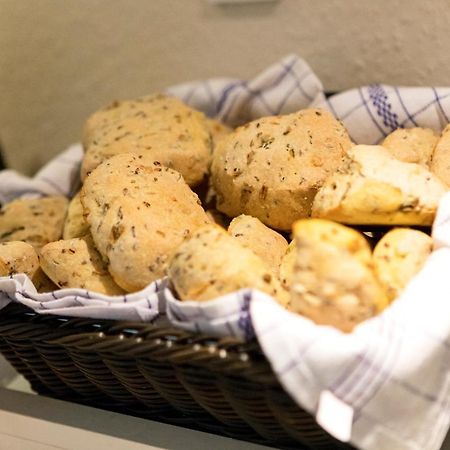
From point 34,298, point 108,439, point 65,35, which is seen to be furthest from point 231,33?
point 108,439

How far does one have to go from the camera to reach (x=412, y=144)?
33.1 inches

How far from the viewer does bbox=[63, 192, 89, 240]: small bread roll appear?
0.90 metres

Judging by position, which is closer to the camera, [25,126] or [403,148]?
[403,148]

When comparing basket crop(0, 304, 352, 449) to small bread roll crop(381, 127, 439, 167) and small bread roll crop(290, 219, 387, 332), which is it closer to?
small bread roll crop(290, 219, 387, 332)

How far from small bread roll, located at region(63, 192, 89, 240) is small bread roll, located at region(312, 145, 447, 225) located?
0.36m

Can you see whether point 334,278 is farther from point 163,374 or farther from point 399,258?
point 163,374

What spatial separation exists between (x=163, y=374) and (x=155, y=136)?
0.37m

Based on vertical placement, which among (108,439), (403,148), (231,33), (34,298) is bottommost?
(108,439)

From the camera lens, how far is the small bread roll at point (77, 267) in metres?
0.80

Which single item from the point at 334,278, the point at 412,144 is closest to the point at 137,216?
the point at 334,278

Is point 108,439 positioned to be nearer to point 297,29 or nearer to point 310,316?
point 310,316

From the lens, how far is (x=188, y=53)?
1.20 m

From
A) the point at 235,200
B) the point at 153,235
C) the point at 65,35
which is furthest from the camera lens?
the point at 65,35

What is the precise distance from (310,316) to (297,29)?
62 cm
